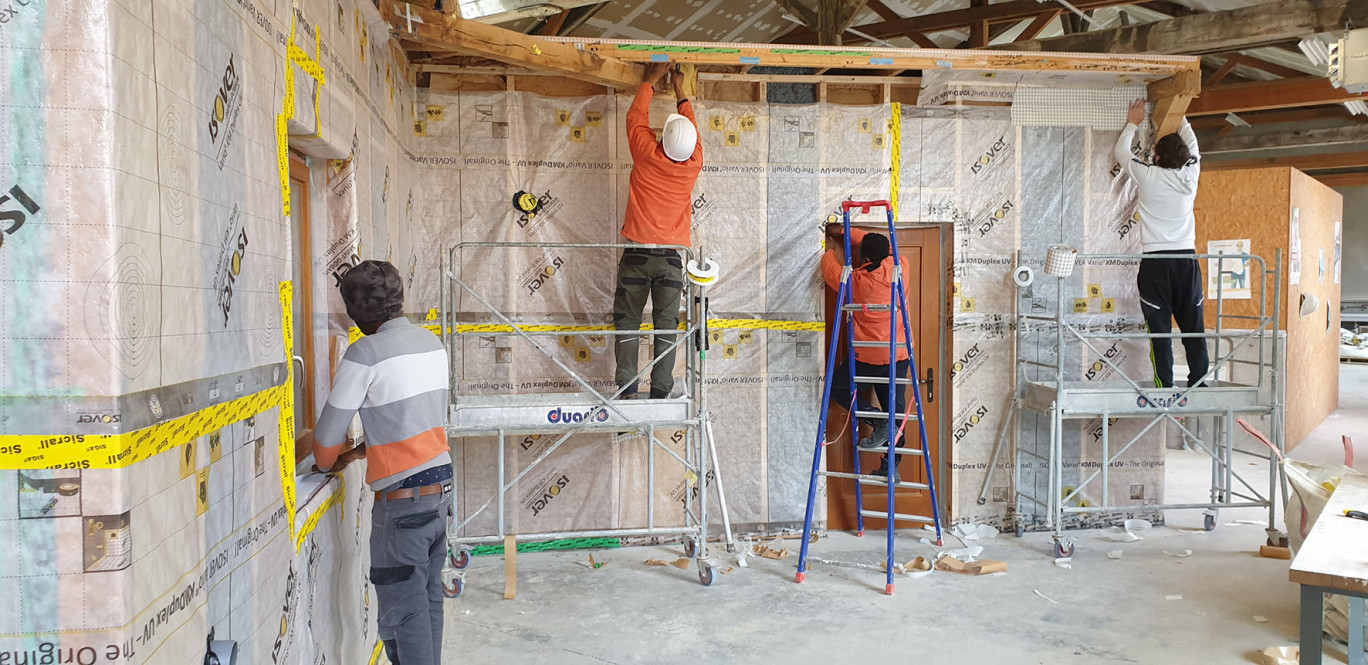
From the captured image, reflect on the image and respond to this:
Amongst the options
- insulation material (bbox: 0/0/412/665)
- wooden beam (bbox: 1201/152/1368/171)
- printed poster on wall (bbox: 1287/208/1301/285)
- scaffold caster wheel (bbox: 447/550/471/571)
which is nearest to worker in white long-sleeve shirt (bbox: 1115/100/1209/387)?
printed poster on wall (bbox: 1287/208/1301/285)

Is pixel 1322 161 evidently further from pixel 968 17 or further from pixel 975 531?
pixel 975 531

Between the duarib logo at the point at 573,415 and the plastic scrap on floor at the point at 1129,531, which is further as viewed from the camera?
the plastic scrap on floor at the point at 1129,531

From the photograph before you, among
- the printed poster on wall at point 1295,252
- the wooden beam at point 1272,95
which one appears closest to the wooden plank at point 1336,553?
the printed poster on wall at point 1295,252

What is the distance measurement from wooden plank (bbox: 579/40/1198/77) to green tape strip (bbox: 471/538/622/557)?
2.91m

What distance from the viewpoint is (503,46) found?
4.21 metres

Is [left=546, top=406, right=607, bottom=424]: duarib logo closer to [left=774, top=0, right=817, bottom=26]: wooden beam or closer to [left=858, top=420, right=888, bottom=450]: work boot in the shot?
[left=858, top=420, right=888, bottom=450]: work boot

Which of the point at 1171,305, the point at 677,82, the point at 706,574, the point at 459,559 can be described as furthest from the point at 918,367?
the point at 459,559

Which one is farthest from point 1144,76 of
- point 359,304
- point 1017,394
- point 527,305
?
point 359,304

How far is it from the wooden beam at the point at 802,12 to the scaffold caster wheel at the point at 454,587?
5247 millimetres

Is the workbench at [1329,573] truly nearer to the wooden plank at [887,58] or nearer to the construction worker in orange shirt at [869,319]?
the construction worker in orange shirt at [869,319]

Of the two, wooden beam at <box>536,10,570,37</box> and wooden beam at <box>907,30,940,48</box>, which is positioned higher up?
wooden beam at <box>907,30,940,48</box>

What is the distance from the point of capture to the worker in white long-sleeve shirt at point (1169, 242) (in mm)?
5406

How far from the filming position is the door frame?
300 centimetres

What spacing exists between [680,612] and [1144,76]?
441 centimetres
